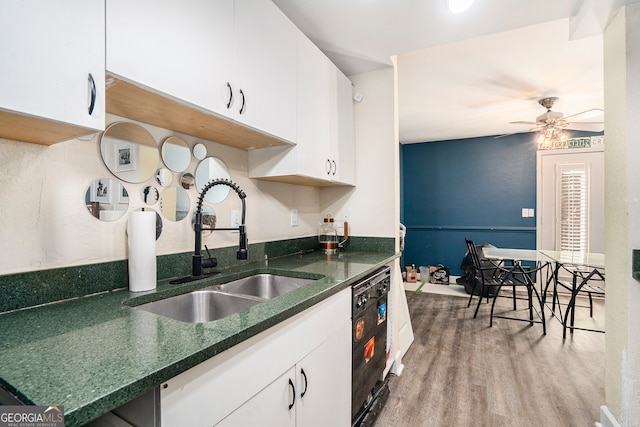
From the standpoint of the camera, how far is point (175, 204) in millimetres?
1384

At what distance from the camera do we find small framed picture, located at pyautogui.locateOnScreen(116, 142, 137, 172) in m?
1.17

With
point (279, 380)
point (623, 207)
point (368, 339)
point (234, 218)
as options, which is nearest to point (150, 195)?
point (234, 218)

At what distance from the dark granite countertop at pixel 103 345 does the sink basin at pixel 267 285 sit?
1.35 ft

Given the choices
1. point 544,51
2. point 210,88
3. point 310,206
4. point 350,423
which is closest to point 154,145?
point 210,88

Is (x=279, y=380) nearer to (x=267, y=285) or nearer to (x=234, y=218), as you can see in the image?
(x=267, y=285)

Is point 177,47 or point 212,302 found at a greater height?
point 177,47

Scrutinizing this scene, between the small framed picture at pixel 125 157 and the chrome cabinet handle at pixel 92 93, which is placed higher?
the chrome cabinet handle at pixel 92 93

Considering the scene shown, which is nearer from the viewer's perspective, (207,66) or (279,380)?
(279,380)

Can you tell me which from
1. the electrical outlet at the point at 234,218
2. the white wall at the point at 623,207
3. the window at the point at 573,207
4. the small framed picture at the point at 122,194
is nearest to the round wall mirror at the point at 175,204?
the small framed picture at the point at 122,194

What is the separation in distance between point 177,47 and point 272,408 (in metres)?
1.21

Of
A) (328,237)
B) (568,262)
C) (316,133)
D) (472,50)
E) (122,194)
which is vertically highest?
(472,50)

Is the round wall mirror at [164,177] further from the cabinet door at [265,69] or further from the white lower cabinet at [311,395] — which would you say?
the white lower cabinet at [311,395]

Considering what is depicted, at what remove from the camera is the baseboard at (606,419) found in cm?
158

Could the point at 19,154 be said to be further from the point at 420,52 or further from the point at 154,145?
the point at 420,52
